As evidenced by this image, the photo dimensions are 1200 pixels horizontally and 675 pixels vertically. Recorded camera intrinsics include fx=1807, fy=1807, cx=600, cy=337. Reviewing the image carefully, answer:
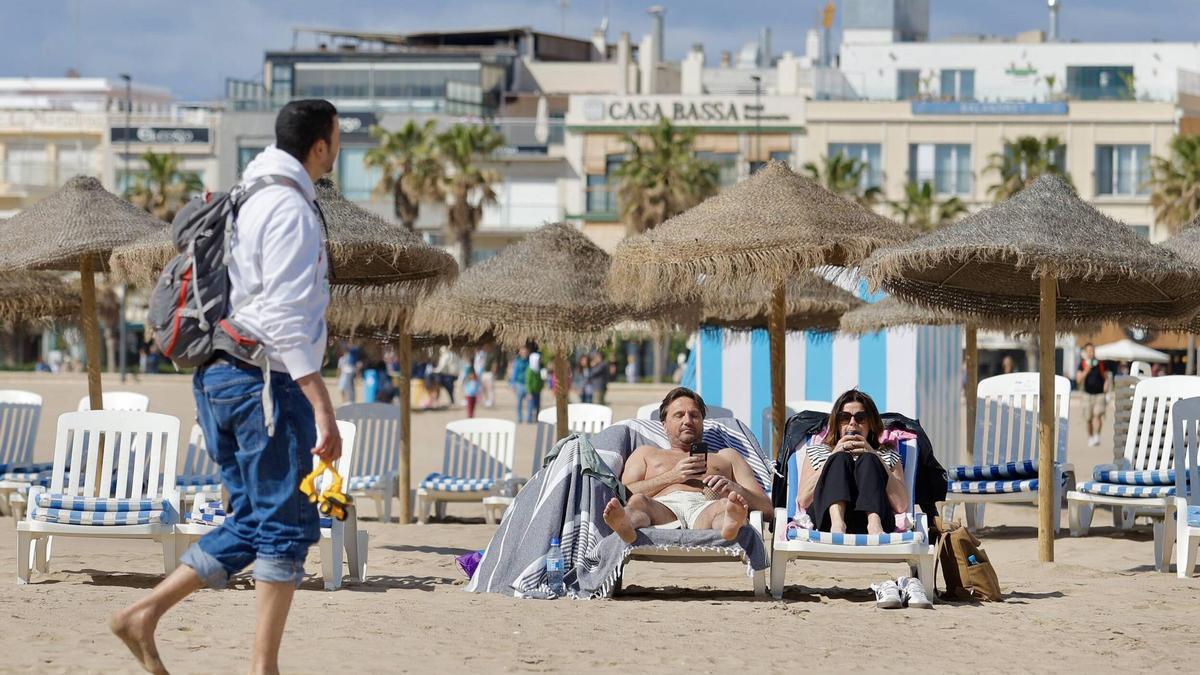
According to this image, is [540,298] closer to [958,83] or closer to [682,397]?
[682,397]

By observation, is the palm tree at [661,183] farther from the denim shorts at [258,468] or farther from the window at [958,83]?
the denim shorts at [258,468]

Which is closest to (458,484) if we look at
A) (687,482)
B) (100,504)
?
(687,482)

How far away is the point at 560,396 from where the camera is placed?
14.0 m

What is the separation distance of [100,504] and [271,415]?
4022 millimetres

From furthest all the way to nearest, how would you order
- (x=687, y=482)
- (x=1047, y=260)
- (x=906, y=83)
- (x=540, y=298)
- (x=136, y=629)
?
1. (x=906, y=83)
2. (x=540, y=298)
3. (x=1047, y=260)
4. (x=687, y=482)
5. (x=136, y=629)

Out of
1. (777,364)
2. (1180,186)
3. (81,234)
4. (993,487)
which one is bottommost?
(993,487)

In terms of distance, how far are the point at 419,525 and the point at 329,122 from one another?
903 centimetres

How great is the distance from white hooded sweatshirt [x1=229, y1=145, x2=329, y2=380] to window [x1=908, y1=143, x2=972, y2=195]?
5097 centimetres

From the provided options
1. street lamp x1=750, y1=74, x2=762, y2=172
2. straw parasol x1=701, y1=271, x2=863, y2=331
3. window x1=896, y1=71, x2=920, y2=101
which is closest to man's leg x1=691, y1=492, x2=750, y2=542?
straw parasol x1=701, y1=271, x2=863, y2=331

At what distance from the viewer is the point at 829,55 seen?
7469cm

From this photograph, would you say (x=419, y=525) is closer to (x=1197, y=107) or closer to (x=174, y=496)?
(x=174, y=496)

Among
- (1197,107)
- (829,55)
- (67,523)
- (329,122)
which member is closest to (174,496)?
(67,523)

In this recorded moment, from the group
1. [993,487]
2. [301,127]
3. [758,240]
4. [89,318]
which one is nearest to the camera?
[301,127]

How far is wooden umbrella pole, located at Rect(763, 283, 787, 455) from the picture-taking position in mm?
11758
